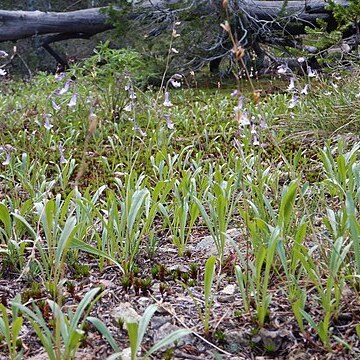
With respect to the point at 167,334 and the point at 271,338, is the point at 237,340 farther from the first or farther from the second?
the point at 167,334

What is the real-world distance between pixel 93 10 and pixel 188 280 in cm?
865

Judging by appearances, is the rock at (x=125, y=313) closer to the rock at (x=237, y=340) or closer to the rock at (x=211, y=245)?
the rock at (x=237, y=340)

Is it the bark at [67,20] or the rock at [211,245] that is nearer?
the rock at [211,245]

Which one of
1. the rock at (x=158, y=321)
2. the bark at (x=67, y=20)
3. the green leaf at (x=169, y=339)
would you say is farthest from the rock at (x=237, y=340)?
the bark at (x=67, y=20)

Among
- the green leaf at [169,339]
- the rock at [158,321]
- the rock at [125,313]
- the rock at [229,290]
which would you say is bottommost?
the rock at [229,290]

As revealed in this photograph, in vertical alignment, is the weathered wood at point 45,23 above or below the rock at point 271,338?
above

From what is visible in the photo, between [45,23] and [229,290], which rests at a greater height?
[45,23]

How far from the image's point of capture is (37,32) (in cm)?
946

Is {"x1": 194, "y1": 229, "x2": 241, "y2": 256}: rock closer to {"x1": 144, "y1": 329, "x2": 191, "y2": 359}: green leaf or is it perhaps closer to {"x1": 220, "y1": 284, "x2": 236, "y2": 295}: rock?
{"x1": 220, "y1": 284, "x2": 236, "y2": 295}: rock

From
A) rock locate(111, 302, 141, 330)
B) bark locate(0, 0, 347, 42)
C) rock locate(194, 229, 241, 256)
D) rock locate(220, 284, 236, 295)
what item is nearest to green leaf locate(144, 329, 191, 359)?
rock locate(111, 302, 141, 330)

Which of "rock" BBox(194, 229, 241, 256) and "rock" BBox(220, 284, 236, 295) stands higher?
"rock" BBox(220, 284, 236, 295)

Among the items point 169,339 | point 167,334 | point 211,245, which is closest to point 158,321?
point 167,334

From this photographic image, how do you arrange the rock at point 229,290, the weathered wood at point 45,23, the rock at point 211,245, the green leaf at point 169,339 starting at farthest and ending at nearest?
the weathered wood at point 45,23 → the rock at point 211,245 → the rock at point 229,290 → the green leaf at point 169,339

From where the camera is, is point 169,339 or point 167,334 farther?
point 167,334
